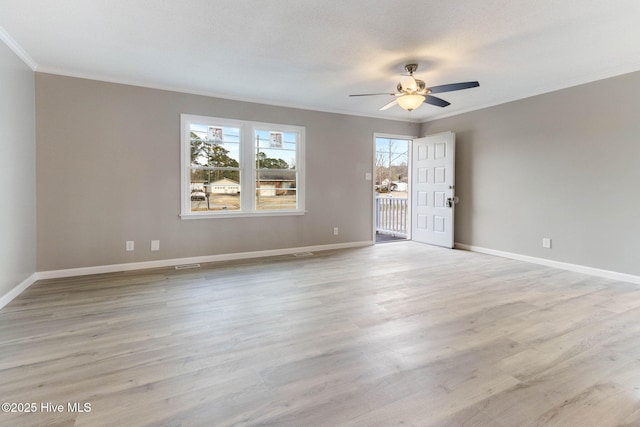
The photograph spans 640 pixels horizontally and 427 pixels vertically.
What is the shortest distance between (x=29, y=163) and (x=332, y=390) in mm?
4140

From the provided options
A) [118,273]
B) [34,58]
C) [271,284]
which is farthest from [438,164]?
[34,58]

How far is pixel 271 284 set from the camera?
3.69m

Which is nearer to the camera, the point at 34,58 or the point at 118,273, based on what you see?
the point at 34,58

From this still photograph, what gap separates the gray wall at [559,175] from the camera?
151 inches

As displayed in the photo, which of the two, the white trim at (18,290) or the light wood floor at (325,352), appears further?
the white trim at (18,290)

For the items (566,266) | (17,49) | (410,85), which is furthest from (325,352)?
(17,49)

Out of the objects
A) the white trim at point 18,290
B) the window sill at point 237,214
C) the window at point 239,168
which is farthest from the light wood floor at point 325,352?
the window at point 239,168

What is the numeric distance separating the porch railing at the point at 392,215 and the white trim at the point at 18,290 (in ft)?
20.8

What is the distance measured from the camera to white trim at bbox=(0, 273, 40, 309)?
2.95 meters

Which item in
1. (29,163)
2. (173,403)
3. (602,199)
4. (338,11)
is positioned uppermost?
(338,11)

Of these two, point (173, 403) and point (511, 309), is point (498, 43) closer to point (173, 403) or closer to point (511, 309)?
point (511, 309)

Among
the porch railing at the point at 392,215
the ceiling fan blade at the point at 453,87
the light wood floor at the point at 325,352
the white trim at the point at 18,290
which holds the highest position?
the ceiling fan blade at the point at 453,87

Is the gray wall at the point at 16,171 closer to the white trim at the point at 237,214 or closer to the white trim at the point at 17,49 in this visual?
the white trim at the point at 17,49

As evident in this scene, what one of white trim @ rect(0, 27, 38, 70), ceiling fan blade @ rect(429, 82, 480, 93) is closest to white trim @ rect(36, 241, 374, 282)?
white trim @ rect(0, 27, 38, 70)
